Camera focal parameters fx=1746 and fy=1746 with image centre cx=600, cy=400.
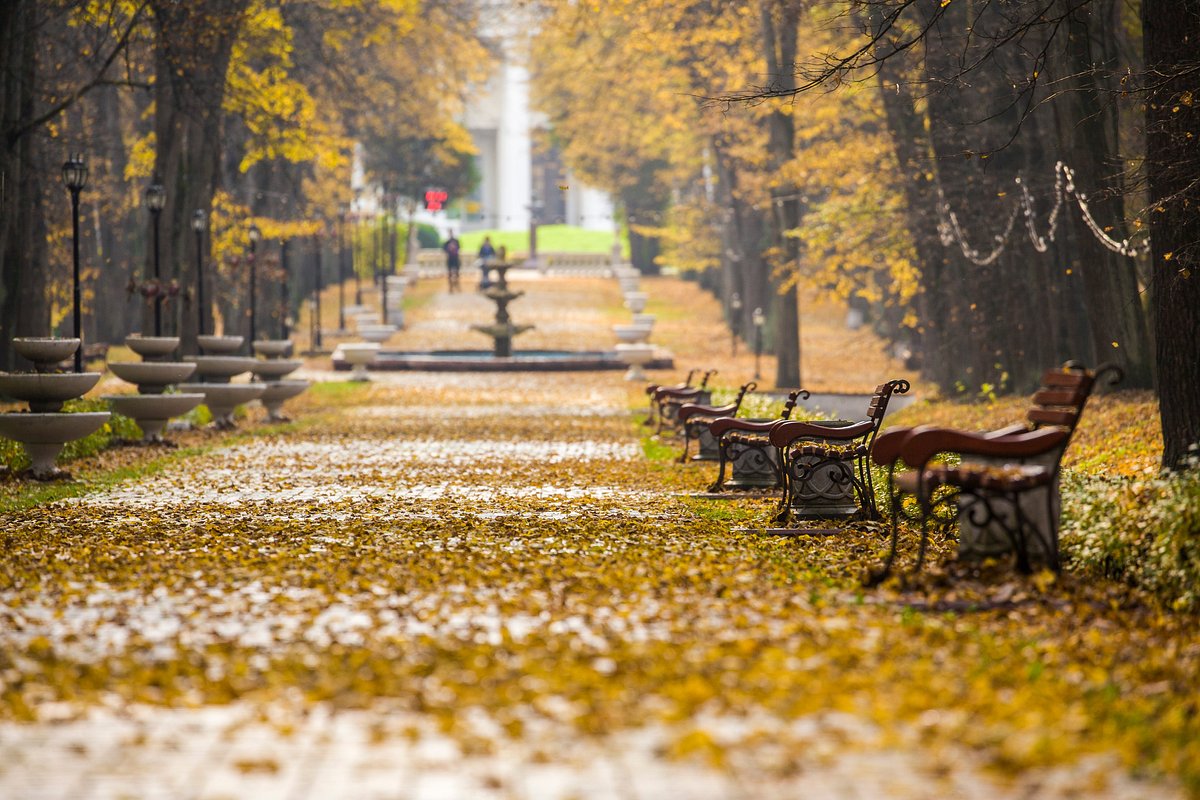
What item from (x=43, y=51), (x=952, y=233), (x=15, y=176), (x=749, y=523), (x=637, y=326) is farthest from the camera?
(x=637, y=326)

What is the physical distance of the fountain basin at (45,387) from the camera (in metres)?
16.3

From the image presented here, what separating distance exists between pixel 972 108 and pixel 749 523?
47.6 feet

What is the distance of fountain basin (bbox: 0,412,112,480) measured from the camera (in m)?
16.4

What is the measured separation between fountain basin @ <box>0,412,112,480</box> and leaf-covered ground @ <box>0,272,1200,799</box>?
2.74m

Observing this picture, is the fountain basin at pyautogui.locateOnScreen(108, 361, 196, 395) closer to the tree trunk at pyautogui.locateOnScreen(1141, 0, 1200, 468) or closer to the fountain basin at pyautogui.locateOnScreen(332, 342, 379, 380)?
the tree trunk at pyautogui.locateOnScreen(1141, 0, 1200, 468)

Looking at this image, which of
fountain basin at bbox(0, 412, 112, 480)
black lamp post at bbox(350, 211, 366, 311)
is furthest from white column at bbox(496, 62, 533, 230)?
fountain basin at bbox(0, 412, 112, 480)

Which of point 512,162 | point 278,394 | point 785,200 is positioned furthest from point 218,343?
point 512,162

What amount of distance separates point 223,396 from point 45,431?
8.60 metres

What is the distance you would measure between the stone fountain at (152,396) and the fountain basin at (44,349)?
457 cm

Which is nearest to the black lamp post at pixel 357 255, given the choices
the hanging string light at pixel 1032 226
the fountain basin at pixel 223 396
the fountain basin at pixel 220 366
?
the fountain basin at pixel 220 366

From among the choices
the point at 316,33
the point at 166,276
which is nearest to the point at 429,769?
the point at 166,276

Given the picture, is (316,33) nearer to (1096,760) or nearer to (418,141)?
(418,141)

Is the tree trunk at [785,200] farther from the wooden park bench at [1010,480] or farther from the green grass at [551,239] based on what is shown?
the green grass at [551,239]

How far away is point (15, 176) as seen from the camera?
2244 cm
